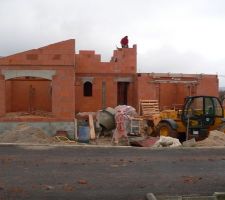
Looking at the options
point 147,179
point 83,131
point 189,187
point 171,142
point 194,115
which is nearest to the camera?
point 189,187

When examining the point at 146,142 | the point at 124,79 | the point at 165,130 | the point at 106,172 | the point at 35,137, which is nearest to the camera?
the point at 106,172

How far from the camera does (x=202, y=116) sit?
2044 cm

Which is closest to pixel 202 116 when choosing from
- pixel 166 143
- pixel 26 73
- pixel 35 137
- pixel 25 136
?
pixel 166 143

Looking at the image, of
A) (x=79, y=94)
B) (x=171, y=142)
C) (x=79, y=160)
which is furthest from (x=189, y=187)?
(x=79, y=94)

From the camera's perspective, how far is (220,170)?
11.9 metres

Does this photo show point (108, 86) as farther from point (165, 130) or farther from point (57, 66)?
point (165, 130)

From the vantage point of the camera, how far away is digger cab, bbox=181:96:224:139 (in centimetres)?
2047

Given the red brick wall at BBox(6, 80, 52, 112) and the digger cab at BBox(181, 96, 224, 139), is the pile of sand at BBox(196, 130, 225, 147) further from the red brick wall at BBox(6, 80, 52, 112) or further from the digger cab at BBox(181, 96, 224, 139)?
Result: the red brick wall at BBox(6, 80, 52, 112)

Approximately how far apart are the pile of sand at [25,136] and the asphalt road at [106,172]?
A: 13.8 feet

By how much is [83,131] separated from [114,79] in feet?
26.7

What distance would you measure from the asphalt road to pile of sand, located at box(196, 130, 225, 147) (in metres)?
1.90

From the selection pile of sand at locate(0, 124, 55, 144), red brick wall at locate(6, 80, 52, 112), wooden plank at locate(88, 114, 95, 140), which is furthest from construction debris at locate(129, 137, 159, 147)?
red brick wall at locate(6, 80, 52, 112)

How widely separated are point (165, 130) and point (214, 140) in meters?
3.63

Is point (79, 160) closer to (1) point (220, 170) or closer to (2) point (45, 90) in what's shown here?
(1) point (220, 170)
